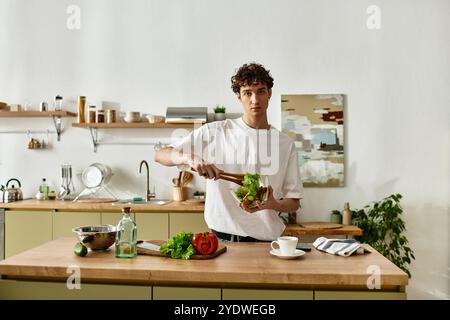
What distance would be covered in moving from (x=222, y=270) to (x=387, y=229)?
9.44 ft

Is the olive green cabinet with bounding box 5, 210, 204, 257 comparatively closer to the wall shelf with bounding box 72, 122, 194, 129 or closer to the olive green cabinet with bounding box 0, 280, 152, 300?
the wall shelf with bounding box 72, 122, 194, 129

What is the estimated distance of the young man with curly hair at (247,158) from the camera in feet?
8.93

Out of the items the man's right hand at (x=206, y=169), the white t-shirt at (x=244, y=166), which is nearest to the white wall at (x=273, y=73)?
the white t-shirt at (x=244, y=166)

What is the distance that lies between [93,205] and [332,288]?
287 cm

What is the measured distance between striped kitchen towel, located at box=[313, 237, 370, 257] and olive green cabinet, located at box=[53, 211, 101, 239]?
2.52 meters

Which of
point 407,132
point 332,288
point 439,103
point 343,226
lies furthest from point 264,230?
point 439,103

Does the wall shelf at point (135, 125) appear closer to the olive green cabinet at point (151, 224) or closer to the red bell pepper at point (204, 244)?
the olive green cabinet at point (151, 224)

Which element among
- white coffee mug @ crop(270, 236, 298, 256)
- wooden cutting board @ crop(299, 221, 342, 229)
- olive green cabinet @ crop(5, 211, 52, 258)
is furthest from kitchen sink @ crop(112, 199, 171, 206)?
white coffee mug @ crop(270, 236, 298, 256)

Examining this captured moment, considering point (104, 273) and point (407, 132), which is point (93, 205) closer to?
point (104, 273)

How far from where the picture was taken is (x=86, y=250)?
2252mm

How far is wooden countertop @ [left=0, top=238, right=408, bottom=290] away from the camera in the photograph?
1.93 m

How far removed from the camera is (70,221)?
171 inches

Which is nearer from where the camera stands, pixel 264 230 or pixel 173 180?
pixel 264 230

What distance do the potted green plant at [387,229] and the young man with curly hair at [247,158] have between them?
1724 mm
